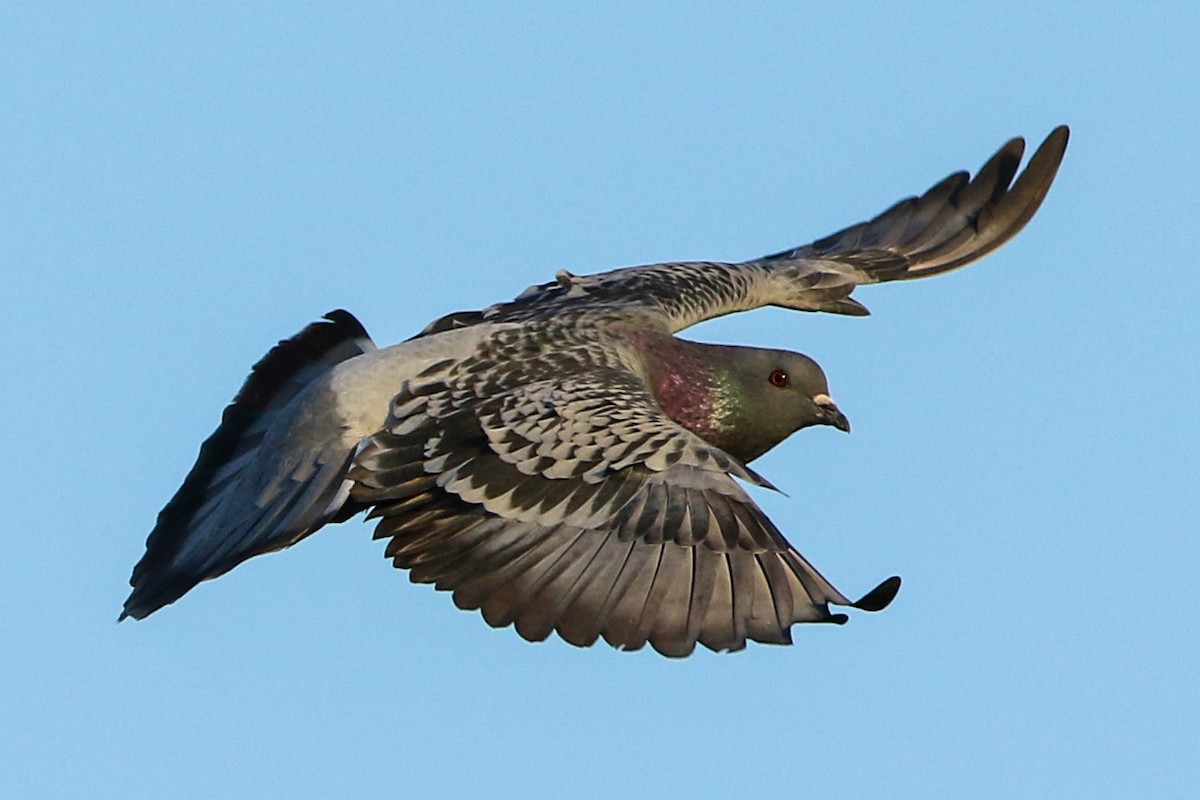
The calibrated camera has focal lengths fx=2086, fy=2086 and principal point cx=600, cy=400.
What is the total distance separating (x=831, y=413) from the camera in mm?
12359

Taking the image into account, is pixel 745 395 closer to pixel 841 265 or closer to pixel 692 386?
pixel 692 386

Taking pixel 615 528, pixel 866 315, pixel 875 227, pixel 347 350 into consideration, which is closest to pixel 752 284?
pixel 866 315

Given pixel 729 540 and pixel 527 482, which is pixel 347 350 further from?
pixel 729 540

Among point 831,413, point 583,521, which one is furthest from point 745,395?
point 583,521

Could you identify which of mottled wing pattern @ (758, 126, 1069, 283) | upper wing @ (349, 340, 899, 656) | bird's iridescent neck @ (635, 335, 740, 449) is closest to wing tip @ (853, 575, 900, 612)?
upper wing @ (349, 340, 899, 656)

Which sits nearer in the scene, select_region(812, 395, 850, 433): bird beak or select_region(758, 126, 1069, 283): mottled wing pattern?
select_region(812, 395, 850, 433): bird beak

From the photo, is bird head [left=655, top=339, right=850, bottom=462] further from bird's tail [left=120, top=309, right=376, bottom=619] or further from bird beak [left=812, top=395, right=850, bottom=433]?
bird's tail [left=120, top=309, right=376, bottom=619]

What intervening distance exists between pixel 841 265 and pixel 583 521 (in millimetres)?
4649

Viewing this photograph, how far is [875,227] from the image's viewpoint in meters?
15.1

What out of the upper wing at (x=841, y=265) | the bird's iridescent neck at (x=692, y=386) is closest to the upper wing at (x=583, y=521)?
the bird's iridescent neck at (x=692, y=386)

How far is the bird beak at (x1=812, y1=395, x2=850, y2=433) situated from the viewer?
12328mm

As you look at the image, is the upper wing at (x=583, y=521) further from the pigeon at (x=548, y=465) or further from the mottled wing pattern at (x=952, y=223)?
the mottled wing pattern at (x=952, y=223)

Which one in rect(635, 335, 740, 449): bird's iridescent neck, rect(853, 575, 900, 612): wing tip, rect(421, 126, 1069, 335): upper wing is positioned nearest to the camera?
rect(853, 575, 900, 612): wing tip

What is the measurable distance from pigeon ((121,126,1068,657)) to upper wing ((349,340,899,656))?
0.01m
